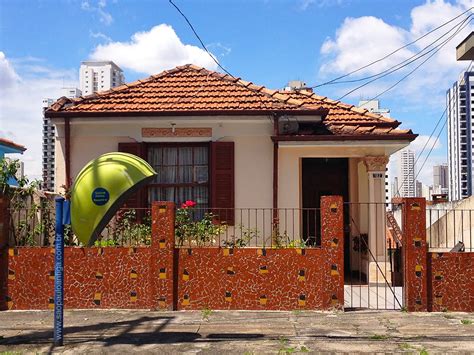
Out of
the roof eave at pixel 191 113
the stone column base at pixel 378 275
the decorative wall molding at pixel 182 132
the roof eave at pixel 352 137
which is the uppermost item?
the roof eave at pixel 191 113

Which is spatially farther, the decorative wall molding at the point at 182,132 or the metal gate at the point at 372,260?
the decorative wall molding at the point at 182,132

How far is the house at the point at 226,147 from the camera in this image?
32.3 feet

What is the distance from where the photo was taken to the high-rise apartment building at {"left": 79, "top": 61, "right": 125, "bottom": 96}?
25.5m

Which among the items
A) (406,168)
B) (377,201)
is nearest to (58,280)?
(377,201)

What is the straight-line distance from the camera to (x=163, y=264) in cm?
Result: 753

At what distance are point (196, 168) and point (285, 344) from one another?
203 inches

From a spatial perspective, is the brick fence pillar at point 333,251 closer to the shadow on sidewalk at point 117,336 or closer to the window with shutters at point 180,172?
the shadow on sidewalk at point 117,336

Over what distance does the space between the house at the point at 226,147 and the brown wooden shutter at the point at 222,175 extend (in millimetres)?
21

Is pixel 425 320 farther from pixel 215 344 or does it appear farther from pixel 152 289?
pixel 152 289

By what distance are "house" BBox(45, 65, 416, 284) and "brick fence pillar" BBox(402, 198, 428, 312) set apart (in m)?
2.26

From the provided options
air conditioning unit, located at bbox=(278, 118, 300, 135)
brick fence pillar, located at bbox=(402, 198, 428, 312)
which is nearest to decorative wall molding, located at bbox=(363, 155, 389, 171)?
air conditioning unit, located at bbox=(278, 118, 300, 135)

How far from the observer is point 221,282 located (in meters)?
7.61

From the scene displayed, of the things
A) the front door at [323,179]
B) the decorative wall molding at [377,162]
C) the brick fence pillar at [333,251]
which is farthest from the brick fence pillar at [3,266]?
the decorative wall molding at [377,162]

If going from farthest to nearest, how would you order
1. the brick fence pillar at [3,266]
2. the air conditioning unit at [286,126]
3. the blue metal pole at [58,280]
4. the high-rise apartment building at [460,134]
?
the high-rise apartment building at [460,134]
the air conditioning unit at [286,126]
the brick fence pillar at [3,266]
the blue metal pole at [58,280]
